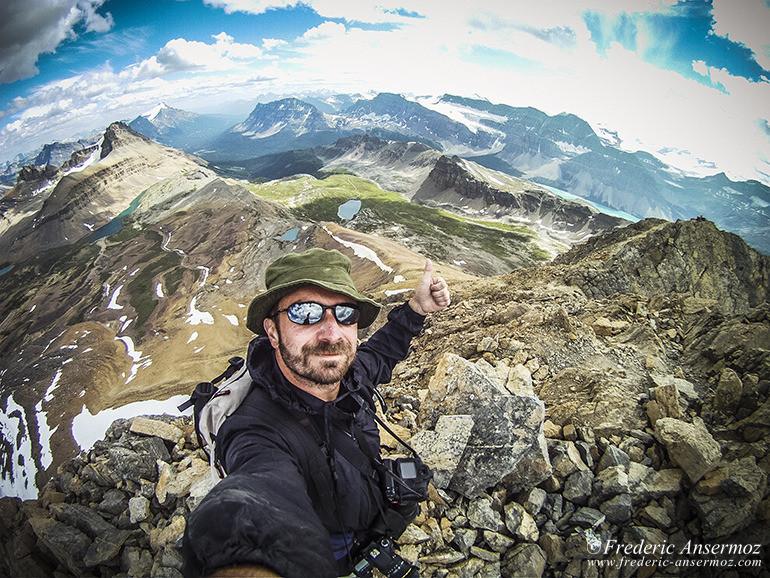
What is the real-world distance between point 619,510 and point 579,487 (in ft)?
1.82

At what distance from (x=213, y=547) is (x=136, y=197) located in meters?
219

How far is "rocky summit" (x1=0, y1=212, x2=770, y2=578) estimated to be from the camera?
465 cm

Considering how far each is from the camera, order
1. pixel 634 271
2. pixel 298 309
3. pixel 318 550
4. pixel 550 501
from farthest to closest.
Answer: pixel 634 271, pixel 550 501, pixel 298 309, pixel 318 550

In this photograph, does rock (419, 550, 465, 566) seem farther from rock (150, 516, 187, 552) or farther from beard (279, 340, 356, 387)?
rock (150, 516, 187, 552)

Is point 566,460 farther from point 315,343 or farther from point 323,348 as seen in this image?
point 315,343

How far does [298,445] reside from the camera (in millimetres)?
3307

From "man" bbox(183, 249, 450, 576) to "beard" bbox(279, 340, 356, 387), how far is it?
1 cm

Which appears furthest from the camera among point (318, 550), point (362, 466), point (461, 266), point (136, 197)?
point (136, 197)

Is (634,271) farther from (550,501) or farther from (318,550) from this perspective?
(318,550)

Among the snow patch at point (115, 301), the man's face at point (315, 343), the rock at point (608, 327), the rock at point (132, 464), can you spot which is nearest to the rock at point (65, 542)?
the rock at point (132, 464)

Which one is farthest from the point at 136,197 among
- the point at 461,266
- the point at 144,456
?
the point at 144,456

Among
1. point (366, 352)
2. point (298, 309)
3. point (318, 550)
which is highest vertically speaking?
point (298, 309)

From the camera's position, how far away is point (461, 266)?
85625 mm

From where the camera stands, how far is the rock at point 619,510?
487 cm
